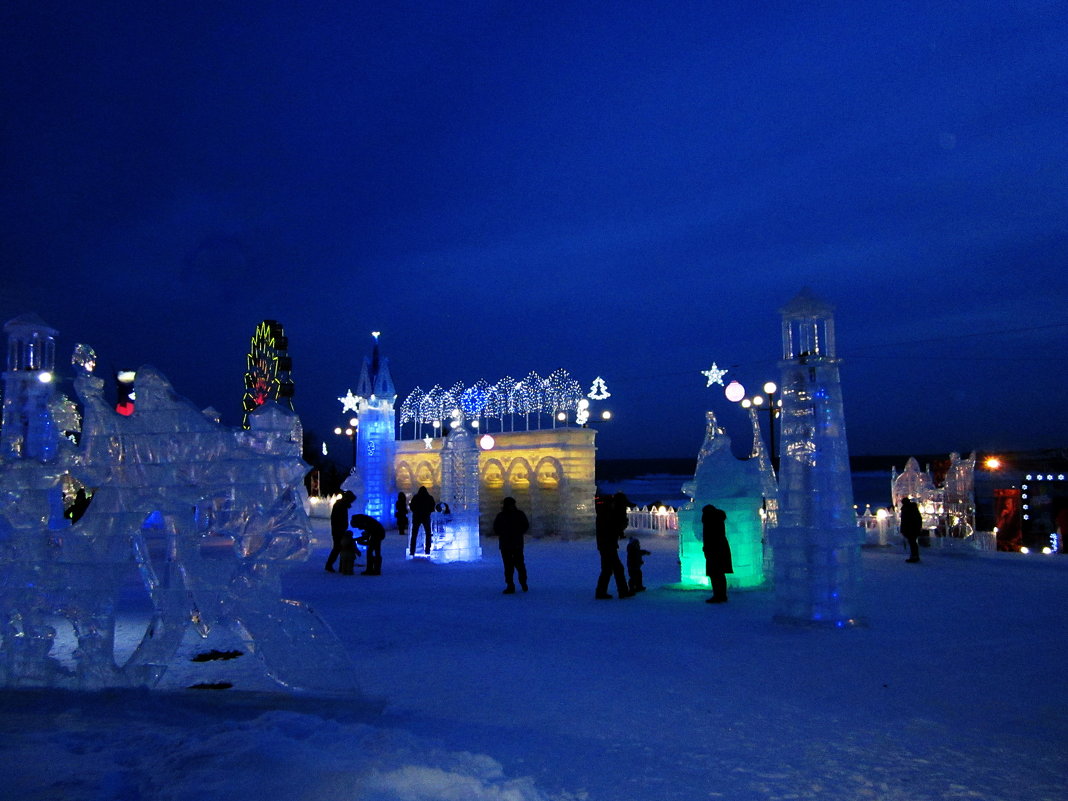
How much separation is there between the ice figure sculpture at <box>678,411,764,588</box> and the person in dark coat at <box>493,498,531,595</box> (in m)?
2.46

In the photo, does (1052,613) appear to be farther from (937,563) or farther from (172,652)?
(172,652)

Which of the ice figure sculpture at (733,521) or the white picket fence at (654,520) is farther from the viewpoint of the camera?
the white picket fence at (654,520)

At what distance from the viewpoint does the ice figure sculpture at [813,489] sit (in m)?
8.55

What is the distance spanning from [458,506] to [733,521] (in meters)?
7.26

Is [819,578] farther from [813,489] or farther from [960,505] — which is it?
[960,505]

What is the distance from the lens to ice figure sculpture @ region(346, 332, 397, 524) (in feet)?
81.6

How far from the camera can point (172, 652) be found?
18.0 ft

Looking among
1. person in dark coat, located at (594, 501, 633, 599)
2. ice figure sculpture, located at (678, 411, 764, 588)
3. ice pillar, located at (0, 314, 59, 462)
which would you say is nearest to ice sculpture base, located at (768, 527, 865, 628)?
person in dark coat, located at (594, 501, 633, 599)

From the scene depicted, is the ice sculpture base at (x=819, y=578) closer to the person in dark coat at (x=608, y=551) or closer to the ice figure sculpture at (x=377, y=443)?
the person in dark coat at (x=608, y=551)

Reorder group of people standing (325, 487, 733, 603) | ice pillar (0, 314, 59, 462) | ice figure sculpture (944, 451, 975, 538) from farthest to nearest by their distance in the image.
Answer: ice figure sculpture (944, 451, 975, 538) → group of people standing (325, 487, 733, 603) → ice pillar (0, 314, 59, 462)

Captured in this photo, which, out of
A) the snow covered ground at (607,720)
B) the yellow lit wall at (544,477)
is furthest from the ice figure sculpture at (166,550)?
the yellow lit wall at (544,477)

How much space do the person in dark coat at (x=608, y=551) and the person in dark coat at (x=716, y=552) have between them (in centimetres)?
118

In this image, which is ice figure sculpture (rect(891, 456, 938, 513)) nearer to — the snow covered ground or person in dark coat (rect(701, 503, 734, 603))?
the snow covered ground

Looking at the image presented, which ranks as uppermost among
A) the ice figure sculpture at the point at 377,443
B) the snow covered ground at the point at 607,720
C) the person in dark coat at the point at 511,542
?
the ice figure sculpture at the point at 377,443
